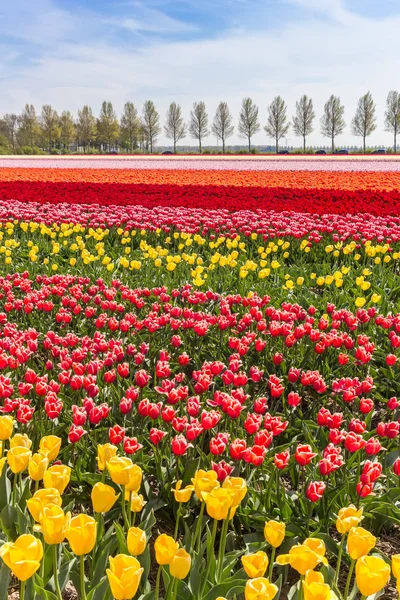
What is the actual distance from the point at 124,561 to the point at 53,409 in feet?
4.64

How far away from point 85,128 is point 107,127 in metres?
4.68

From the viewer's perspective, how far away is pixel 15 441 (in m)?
2.10

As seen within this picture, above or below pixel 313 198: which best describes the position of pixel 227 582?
below

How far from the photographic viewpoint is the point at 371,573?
129 cm

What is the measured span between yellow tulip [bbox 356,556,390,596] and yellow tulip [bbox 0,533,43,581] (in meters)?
0.74

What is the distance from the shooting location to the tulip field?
5.46 ft

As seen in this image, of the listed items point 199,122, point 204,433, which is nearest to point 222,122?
point 199,122

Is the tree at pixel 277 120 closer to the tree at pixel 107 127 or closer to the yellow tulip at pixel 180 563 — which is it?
the tree at pixel 107 127

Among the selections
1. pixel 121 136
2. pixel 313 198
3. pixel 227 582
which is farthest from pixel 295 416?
pixel 121 136

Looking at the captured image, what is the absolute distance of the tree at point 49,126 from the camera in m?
A: 73.7

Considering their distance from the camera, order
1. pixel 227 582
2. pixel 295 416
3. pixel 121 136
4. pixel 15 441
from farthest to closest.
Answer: pixel 121 136, pixel 295 416, pixel 15 441, pixel 227 582

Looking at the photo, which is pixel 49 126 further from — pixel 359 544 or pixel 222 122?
pixel 359 544

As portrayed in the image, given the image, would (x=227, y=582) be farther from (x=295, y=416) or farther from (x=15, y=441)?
(x=295, y=416)

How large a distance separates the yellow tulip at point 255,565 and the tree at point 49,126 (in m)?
77.4
